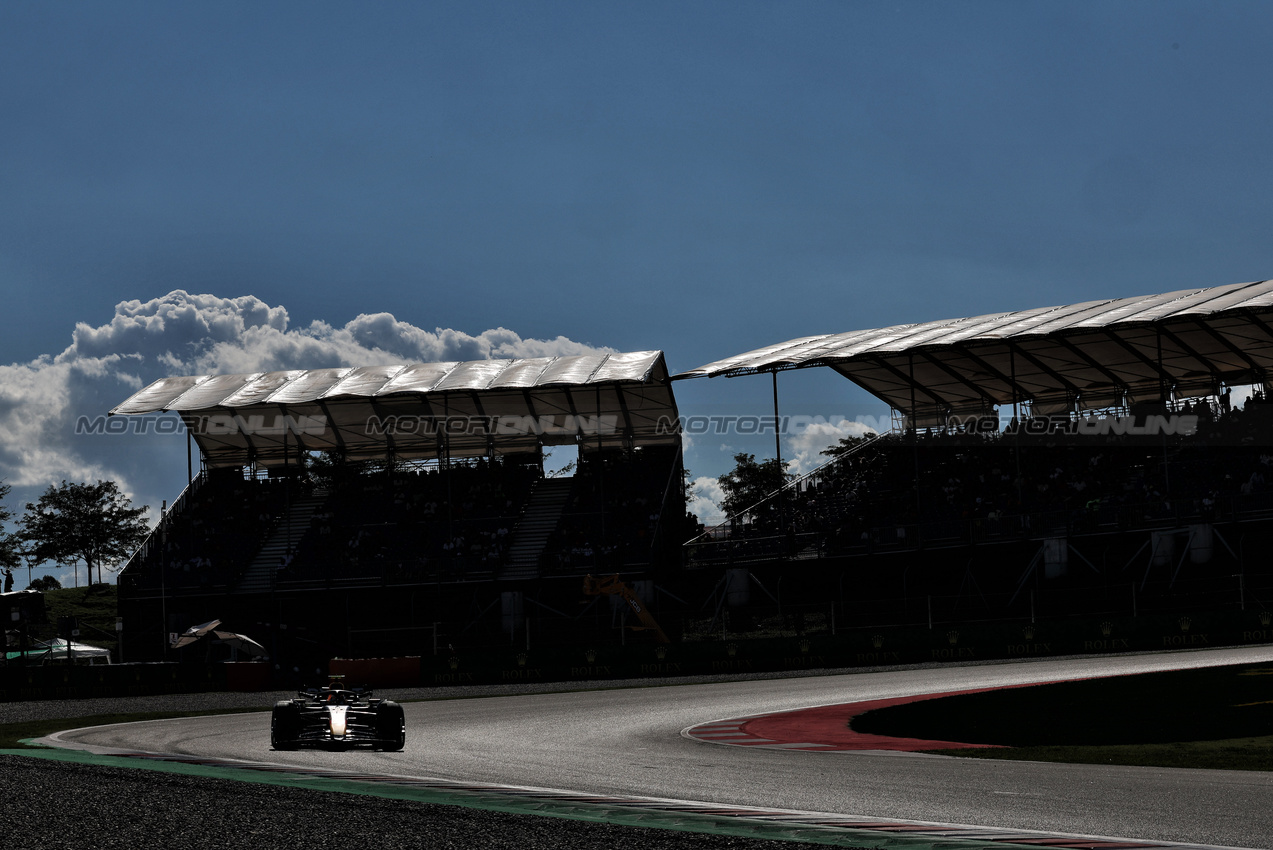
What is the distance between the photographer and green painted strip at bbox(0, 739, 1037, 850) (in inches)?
309

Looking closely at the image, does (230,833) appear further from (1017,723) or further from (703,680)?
(703,680)

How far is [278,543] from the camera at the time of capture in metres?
48.0

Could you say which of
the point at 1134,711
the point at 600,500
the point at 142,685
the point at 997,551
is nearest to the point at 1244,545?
A: the point at 997,551

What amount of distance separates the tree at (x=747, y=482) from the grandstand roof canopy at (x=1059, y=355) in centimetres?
2401

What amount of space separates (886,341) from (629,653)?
1362 centimetres

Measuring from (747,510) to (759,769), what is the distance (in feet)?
109

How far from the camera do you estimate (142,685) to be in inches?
1375

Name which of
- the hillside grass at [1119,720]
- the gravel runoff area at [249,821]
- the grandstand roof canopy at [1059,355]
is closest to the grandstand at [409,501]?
the grandstand roof canopy at [1059,355]

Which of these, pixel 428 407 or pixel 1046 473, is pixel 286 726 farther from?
pixel 428 407

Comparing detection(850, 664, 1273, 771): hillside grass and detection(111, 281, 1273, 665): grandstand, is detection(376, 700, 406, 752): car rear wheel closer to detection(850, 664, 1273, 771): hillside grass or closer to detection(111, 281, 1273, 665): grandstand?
detection(850, 664, 1273, 771): hillside grass

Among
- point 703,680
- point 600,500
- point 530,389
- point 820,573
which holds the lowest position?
point 703,680

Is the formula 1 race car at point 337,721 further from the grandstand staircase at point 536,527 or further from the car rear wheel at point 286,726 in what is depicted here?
the grandstand staircase at point 536,527

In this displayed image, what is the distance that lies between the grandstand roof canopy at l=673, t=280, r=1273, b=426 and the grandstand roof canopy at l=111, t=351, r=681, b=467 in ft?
19.7
